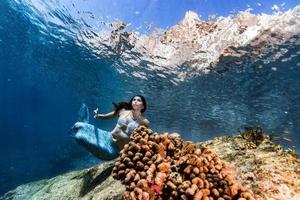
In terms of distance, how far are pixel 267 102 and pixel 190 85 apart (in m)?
6.83

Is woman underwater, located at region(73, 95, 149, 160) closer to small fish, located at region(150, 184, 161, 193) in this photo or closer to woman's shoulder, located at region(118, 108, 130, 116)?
woman's shoulder, located at region(118, 108, 130, 116)

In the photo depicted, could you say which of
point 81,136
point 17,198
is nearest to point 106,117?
point 81,136

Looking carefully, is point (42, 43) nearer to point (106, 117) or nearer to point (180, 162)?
point (106, 117)

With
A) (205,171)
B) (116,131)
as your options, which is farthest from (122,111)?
(205,171)

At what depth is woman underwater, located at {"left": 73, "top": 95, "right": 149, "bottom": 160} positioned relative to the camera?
766 cm

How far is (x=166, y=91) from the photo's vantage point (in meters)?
28.9

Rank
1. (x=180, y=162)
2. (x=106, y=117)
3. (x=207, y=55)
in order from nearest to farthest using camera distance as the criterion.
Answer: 1. (x=180, y=162)
2. (x=106, y=117)
3. (x=207, y=55)

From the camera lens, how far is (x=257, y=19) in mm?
16328

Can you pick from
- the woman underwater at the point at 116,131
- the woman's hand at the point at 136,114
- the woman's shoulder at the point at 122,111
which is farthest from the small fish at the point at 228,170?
the woman's shoulder at the point at 122,111

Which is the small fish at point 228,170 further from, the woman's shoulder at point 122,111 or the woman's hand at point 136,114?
the woman's shoulder at point 122,111

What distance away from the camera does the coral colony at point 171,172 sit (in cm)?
343

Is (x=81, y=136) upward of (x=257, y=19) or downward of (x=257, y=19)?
downward

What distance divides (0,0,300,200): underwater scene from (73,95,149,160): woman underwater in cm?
3

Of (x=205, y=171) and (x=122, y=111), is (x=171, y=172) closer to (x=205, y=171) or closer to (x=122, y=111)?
(x=205, y=171)
